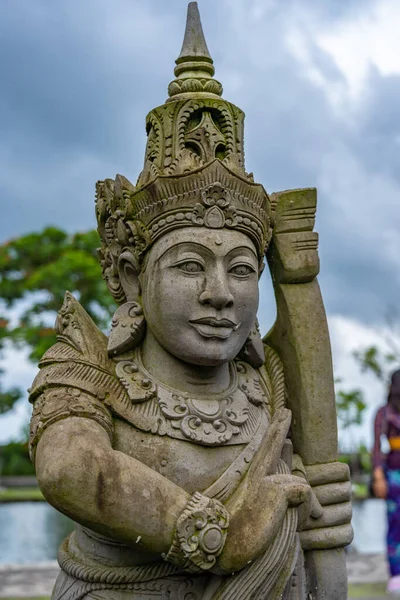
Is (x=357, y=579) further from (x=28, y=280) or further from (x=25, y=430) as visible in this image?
(x=25, y=430)

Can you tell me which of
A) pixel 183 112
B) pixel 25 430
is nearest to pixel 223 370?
pixel 183 112

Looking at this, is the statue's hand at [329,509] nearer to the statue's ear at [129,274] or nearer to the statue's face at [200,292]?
the statue's face at [200,292]

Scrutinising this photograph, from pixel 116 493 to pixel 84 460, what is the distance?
0.53 feet

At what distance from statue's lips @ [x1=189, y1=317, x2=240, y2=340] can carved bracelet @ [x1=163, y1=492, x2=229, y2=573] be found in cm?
64

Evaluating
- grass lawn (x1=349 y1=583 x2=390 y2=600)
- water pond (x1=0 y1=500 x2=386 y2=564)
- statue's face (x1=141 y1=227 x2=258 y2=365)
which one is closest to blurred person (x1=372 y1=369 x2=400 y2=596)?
grass lawn (x1=349 y1=583 x2=390 y2=600)

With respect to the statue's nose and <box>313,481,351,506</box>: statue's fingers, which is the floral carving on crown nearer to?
the statue's nose

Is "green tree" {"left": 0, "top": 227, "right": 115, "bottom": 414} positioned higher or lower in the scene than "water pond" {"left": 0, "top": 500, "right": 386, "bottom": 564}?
higher

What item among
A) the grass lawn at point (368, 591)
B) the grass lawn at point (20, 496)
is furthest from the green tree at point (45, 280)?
the grass lawn at point (368, 591)

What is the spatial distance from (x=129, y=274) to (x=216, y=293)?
52cm

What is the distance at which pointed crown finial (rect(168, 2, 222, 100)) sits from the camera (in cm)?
354

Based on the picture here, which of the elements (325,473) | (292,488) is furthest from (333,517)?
(292,488)

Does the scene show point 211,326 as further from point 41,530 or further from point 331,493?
point 41,530

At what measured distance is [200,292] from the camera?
3.10 meters

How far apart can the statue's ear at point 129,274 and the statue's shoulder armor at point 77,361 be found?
0.75 feet
